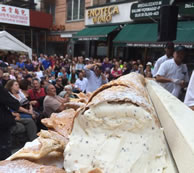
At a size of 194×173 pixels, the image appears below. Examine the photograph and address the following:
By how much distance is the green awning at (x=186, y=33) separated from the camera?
7.47m

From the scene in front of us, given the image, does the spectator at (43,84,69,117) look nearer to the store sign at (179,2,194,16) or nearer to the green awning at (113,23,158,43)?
the green awning at (113,23,158,43)

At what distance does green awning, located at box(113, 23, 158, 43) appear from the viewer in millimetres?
9000

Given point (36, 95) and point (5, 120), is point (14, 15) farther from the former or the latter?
point (5, 120)

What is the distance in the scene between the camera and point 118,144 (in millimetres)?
1031

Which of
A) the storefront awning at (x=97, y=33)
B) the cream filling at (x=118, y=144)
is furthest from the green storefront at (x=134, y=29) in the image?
the cream filling at (x=118, y=144)

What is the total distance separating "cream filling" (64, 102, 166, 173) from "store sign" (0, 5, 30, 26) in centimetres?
1585

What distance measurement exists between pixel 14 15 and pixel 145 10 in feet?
32.6

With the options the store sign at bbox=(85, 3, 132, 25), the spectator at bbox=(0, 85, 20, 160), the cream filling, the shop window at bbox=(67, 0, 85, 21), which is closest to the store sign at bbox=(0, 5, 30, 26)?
the shop window at bbox=(67, 0, 85, 21)

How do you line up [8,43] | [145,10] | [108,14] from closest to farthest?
1. [8,43]
2. [145,10]
3. [108,14]

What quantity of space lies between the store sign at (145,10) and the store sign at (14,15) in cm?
906

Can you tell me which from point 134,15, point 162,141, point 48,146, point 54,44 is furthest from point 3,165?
point 54,44

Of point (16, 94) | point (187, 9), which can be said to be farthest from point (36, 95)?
point (187, 9)

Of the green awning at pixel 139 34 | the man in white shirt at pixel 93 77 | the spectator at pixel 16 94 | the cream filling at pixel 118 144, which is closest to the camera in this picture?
the cream filling at pixel 118 144

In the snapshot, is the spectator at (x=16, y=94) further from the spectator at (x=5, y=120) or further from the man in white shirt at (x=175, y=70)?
the man in white shirt at (x=175, y=70)
